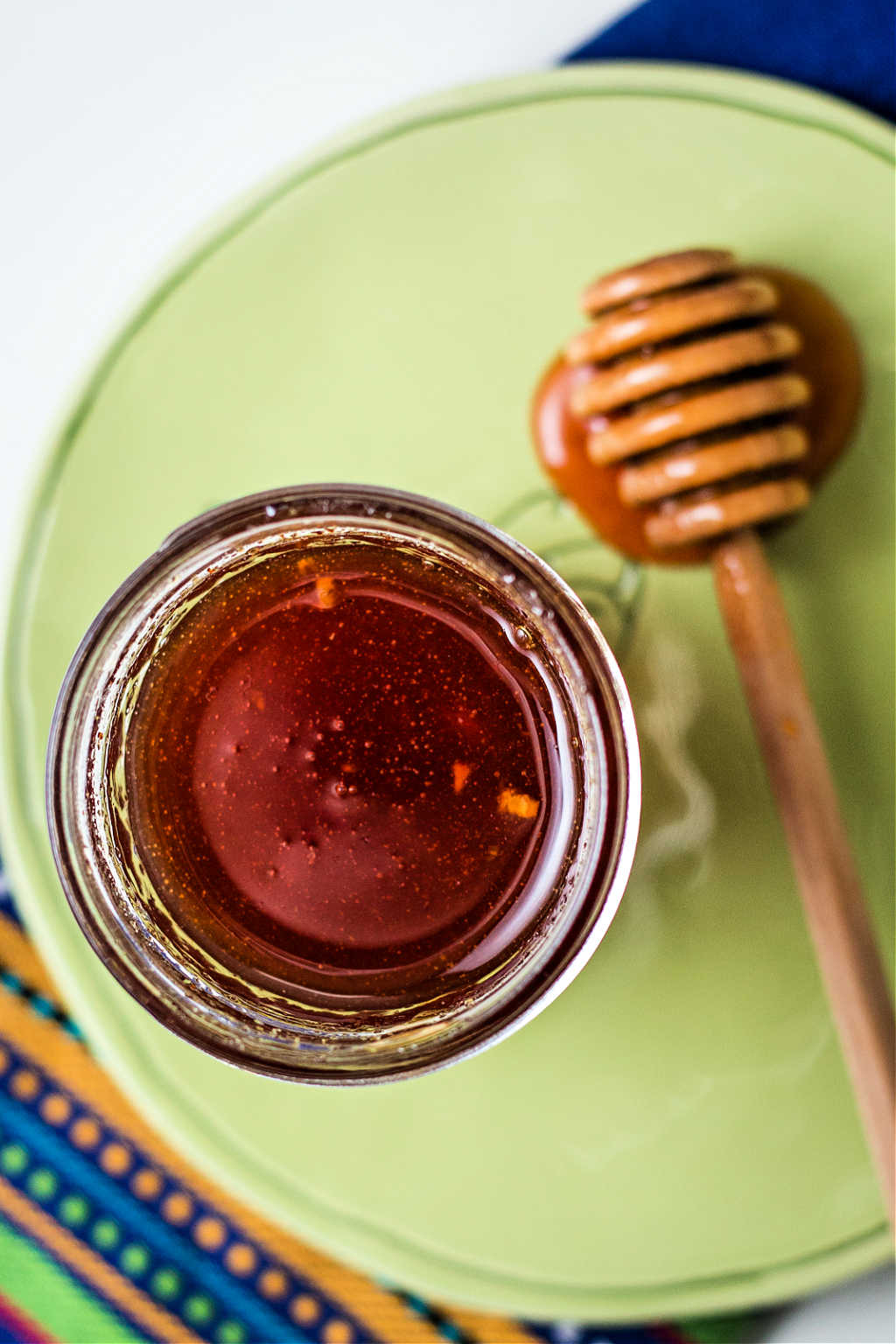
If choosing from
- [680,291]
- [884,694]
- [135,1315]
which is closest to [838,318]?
[680,291]

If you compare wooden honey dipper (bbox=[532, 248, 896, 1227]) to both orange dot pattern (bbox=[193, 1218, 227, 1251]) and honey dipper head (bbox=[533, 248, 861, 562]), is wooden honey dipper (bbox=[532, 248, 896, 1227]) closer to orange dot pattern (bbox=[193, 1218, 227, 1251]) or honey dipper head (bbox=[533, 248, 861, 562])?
honey dipper head (bbox=[533, 248, 861, 562])

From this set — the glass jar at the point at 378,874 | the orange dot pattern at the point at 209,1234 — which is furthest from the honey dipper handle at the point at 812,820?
the orange dot pattern at the point at 209,1234

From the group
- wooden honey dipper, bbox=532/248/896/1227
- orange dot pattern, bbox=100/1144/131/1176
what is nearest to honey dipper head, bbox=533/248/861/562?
wooden honey dipper, bbox=532/248/896/1227

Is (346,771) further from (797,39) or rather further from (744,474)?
(797,39)

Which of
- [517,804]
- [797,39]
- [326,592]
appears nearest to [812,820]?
[517,804]

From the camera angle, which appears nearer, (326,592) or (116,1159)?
(326,592)
